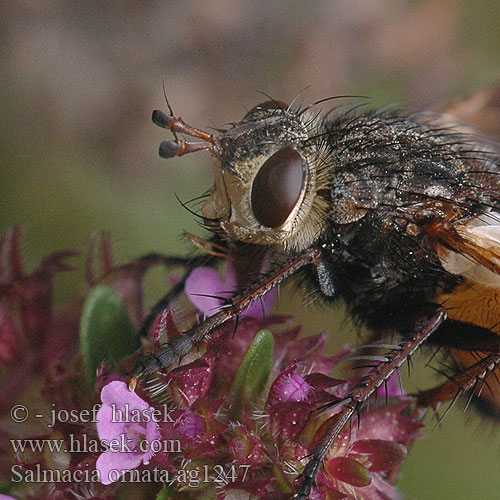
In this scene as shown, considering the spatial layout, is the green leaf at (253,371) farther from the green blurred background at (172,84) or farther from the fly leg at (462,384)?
the green blurred background at (172,84)

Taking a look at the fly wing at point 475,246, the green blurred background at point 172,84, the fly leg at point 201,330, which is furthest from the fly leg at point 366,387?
the green blurred background at point 172,84

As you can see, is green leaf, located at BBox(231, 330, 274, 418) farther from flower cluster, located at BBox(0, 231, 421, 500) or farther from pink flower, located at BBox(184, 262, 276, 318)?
pink flower, located at BBox(184, 262, 276, 318)

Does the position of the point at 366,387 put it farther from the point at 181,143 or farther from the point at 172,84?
the point at 172,84

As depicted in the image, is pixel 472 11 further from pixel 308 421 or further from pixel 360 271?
pixel 308 421

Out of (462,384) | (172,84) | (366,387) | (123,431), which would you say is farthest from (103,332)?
(172,84)

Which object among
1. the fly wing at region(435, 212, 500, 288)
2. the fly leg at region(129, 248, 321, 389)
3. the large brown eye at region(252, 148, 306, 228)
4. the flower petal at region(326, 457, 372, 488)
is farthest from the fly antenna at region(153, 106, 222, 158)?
the flower petal at region(326, 457, 372, 488)

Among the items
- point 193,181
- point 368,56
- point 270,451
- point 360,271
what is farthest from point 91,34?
point 270,451
